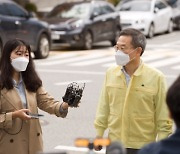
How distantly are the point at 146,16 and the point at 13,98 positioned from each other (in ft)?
67.8

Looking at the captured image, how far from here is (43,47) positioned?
18.6 meters

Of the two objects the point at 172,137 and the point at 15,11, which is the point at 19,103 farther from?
the point at 15,11

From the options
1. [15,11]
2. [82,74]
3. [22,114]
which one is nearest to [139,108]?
[22,114]

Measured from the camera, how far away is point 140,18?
24.9 meters

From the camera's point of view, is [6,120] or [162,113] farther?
[162,113]

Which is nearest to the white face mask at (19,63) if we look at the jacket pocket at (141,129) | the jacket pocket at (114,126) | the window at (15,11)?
the jacket pocket at (114,126)

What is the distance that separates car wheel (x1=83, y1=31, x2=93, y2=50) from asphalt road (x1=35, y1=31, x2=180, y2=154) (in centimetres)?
23

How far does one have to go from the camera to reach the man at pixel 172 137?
2.62m

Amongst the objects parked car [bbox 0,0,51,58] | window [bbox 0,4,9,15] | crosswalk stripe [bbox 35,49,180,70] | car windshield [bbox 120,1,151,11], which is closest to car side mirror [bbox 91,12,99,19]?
crosswalk stripe [bbox 35,49,180,70]

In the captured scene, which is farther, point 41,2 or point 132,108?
point 41,2

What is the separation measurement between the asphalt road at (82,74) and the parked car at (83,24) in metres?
0.42

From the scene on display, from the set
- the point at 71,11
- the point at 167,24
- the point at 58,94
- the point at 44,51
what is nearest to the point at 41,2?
the point at 167,24

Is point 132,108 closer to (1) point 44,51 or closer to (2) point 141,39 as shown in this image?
(2) point 141,39

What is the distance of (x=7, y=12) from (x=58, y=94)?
619 cm
